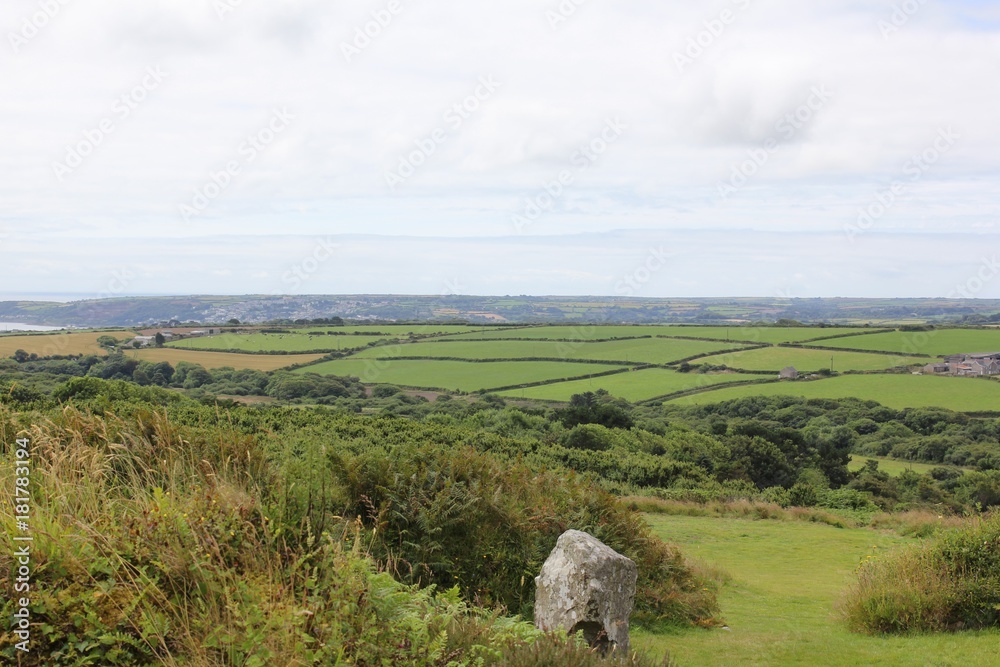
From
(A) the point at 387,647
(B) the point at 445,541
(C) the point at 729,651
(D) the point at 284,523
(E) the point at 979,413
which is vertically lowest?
(E) the point at 979,413

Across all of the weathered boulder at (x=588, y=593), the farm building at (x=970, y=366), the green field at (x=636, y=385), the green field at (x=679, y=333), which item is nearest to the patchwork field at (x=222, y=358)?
the green field at (x=636, y=385)

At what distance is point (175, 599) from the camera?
468 cm

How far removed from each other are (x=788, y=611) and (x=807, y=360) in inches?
2981

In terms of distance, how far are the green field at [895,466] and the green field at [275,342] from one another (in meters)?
54.9

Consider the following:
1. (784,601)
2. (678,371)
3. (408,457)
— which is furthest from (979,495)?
(678,371)

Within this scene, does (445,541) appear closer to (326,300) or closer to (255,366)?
(255,366)

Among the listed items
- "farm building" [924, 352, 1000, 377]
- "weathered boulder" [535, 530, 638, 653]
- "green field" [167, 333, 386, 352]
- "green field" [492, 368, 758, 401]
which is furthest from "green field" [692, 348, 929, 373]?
"weathered boulder" [535, 530, 638, 653]

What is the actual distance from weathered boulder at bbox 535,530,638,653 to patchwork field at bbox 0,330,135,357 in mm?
56147

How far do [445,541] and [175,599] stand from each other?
495 cm

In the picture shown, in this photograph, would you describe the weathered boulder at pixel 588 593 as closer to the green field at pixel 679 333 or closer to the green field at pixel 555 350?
the green field at pixel 555 350

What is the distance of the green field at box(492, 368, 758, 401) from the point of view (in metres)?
67.2

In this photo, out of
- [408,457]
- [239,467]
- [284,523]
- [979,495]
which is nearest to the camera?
[284,523]

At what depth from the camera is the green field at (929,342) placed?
284 ft

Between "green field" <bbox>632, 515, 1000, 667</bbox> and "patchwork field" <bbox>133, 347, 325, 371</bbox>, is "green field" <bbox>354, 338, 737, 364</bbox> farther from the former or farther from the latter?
"green field" <bbox>632, 515, 1000, 667</bbox>
